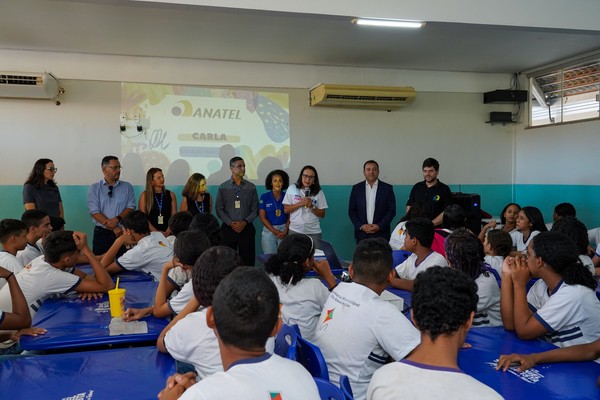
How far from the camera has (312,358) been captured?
68.4 inches

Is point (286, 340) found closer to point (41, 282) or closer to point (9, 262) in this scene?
point (41, 282)

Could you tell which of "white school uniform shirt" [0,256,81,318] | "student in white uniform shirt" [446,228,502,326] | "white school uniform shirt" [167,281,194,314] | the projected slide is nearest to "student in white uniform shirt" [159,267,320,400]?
"white school uniform shirt" [167,281,194,314]

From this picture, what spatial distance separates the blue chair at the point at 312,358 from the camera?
164 cm

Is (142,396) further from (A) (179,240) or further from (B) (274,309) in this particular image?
(A) (179,240)

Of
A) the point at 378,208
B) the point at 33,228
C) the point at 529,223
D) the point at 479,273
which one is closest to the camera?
the point at 479,273

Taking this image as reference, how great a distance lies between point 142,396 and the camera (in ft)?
5.18

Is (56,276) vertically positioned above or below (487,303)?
above

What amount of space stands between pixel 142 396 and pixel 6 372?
64 centimetres

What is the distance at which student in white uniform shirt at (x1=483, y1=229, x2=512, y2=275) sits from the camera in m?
3.03

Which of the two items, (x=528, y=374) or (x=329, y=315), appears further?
(x=329, y=315)

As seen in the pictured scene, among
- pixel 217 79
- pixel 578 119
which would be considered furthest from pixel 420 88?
pixel 217 79

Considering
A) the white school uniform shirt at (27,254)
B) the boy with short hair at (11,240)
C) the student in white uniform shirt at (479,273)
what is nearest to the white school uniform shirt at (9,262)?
the boy with short hair at (11,240)

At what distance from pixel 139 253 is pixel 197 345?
1968 millimetres

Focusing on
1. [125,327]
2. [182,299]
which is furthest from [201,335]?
[125,327]
